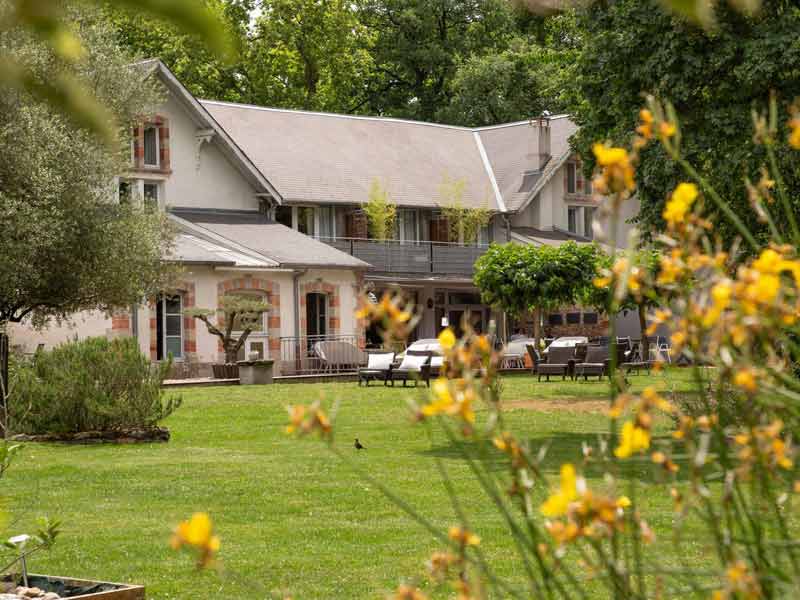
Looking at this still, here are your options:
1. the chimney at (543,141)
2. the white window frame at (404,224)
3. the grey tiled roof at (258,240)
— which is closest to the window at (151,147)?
the grey tiled roof at (258,240)

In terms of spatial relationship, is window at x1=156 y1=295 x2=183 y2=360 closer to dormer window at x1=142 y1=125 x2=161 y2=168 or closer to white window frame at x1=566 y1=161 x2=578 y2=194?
dormer window at x1=142 y1=125 x2=161 y2=168

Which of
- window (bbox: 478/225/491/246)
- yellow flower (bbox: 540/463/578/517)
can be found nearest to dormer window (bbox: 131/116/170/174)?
window (bbox: 478/225/491/246)

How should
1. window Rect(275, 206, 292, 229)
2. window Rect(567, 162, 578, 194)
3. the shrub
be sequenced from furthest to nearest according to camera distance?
window Rect(567, 162, 578, 194) < window Rect(275, 206, 292, 229) < the shrub

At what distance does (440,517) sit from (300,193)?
2847cm

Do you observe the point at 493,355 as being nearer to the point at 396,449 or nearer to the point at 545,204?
the point at 396,449

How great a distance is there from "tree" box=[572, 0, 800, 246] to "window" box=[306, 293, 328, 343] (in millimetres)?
18948

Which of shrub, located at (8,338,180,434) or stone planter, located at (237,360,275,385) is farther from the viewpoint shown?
stone planter, located at (237,360,275,385)

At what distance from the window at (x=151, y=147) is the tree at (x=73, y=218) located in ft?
23.1

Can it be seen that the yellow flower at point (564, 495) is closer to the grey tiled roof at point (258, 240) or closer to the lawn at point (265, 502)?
the lawn at point (265, 502)

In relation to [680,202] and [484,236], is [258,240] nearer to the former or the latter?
[484,236]

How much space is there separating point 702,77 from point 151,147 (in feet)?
69.4

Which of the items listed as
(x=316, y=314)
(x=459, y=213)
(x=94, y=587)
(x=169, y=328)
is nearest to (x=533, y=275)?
(x=316, y=314)

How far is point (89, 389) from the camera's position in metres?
16.8

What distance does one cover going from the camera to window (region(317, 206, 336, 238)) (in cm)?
3916
